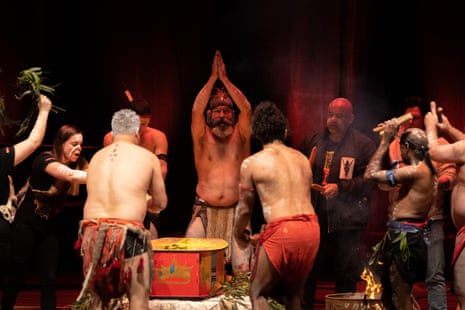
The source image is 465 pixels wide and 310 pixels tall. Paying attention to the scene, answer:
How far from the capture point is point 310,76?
8.84m

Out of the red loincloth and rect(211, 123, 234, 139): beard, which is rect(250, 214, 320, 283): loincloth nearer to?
the red loincloth

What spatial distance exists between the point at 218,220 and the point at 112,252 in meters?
2.18

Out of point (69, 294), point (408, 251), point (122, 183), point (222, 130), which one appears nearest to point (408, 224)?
point (408, 251)

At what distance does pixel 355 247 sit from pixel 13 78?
14.4ft

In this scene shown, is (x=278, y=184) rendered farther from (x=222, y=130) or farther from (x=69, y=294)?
(x=69, y=294)

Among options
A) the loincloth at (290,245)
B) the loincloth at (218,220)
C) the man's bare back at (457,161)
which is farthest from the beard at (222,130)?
the loincloth at (290,245)

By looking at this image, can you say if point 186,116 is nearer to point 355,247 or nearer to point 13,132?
point 13,132

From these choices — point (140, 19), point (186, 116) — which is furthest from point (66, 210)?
point (140, 19)

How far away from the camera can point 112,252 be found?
5398mm

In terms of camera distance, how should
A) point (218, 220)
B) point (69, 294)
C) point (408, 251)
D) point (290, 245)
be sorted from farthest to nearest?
point (69, 294) → point (218, 220) → point (408, 251) → point (290, 245)

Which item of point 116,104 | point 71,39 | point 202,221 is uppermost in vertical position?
point 71,39

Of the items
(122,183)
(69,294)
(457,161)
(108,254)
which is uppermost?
(457,161)

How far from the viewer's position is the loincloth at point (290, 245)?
532 centimetres

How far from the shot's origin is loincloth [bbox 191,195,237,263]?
294 inches
